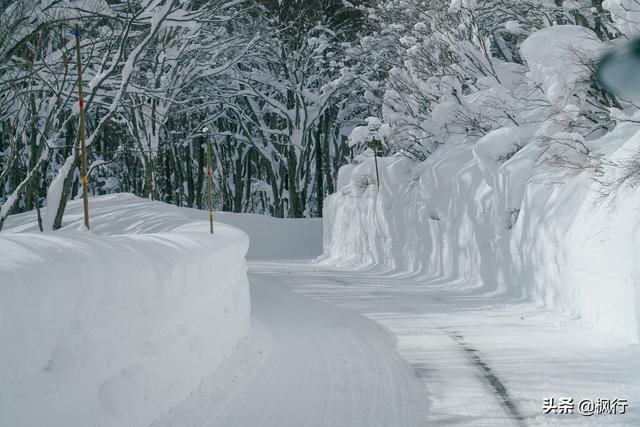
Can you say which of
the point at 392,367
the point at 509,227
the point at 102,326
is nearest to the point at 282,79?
the point at 509,227

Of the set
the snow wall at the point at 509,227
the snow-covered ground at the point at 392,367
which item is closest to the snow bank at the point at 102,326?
the snow-covered ground at the point at 392,367

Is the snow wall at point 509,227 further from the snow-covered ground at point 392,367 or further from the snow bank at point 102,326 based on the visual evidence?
the snow bank at point 102,326

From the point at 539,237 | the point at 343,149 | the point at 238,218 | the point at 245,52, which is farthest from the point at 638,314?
the point at 343,149

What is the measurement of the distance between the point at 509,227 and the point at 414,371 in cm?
781

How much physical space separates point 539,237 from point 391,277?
7.48 meters

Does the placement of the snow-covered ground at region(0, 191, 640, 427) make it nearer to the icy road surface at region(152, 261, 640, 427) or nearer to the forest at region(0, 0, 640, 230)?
the icy road surface at region(152, 261, 640, 427)

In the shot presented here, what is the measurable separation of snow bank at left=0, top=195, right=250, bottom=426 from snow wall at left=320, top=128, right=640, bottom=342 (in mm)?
4675

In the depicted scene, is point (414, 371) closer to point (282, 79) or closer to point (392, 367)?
point (392, 367)

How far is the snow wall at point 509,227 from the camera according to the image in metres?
9.42

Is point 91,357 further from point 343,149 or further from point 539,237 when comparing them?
point 343,149

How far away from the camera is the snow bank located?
402 cm

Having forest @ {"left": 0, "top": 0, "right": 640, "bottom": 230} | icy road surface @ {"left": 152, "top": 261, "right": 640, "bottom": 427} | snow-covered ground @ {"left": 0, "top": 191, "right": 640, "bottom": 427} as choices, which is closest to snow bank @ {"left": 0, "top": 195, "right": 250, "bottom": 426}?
snow-covered ground @ {"left": 0, "top": 191, "right": 640, "bottom": 427}

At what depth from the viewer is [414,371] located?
26.1 ft

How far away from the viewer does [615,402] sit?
6234mm
